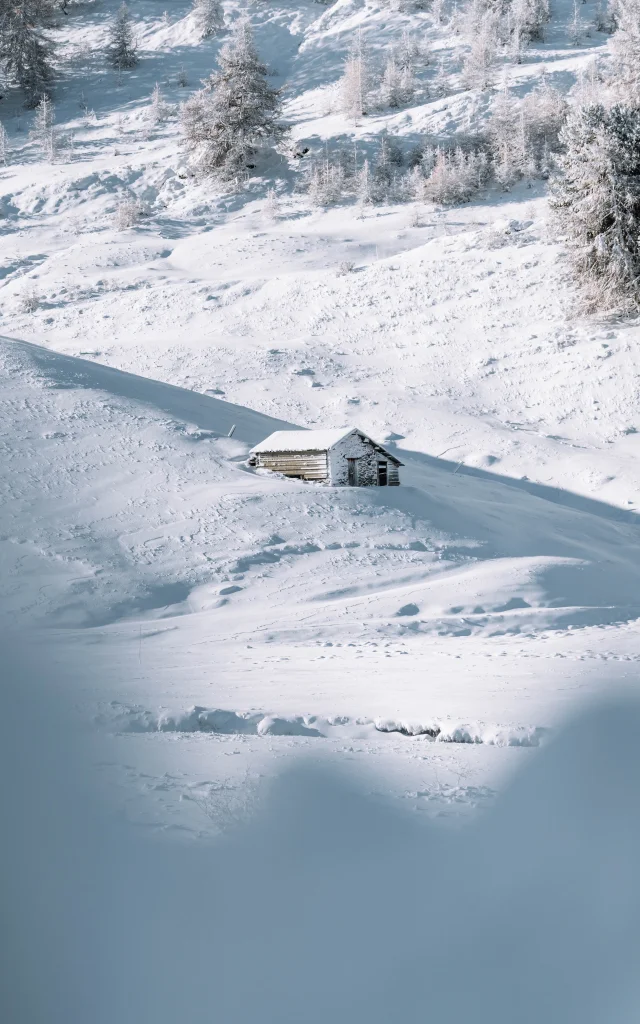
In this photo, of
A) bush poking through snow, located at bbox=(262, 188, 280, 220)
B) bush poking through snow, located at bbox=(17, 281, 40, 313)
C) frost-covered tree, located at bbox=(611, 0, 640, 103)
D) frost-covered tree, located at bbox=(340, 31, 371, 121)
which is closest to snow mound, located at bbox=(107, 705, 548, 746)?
bush poking through snow, located at bbox=(17, 281, 40, 313)

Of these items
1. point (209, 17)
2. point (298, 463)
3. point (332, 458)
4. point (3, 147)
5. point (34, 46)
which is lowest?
point (298, 463)

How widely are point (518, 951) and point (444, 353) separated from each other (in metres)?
25.7

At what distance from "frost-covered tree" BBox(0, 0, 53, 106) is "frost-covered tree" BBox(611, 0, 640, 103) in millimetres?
36491

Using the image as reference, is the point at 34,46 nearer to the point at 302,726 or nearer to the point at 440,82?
the point at 440,82

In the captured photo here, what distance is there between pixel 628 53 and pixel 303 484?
89.9 ft

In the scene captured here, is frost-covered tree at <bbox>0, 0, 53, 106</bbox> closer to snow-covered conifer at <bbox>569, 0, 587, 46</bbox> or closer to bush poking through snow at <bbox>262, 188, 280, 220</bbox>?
bush poking through snow at <bbox>262, 188, 280, 220</bbox>

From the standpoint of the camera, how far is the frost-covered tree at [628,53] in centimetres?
3225

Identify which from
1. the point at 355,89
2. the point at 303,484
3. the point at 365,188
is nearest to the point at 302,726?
the point at 303,484

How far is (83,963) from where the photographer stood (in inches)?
169

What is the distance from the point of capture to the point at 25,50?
54094mm

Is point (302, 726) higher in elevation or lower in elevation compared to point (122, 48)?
lower

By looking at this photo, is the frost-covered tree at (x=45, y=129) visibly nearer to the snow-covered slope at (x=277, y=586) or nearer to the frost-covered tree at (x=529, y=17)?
the frost-covered tree at (x=529, y=17)

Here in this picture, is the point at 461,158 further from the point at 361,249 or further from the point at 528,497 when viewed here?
the point at 528,497

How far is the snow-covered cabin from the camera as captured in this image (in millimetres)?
19641
